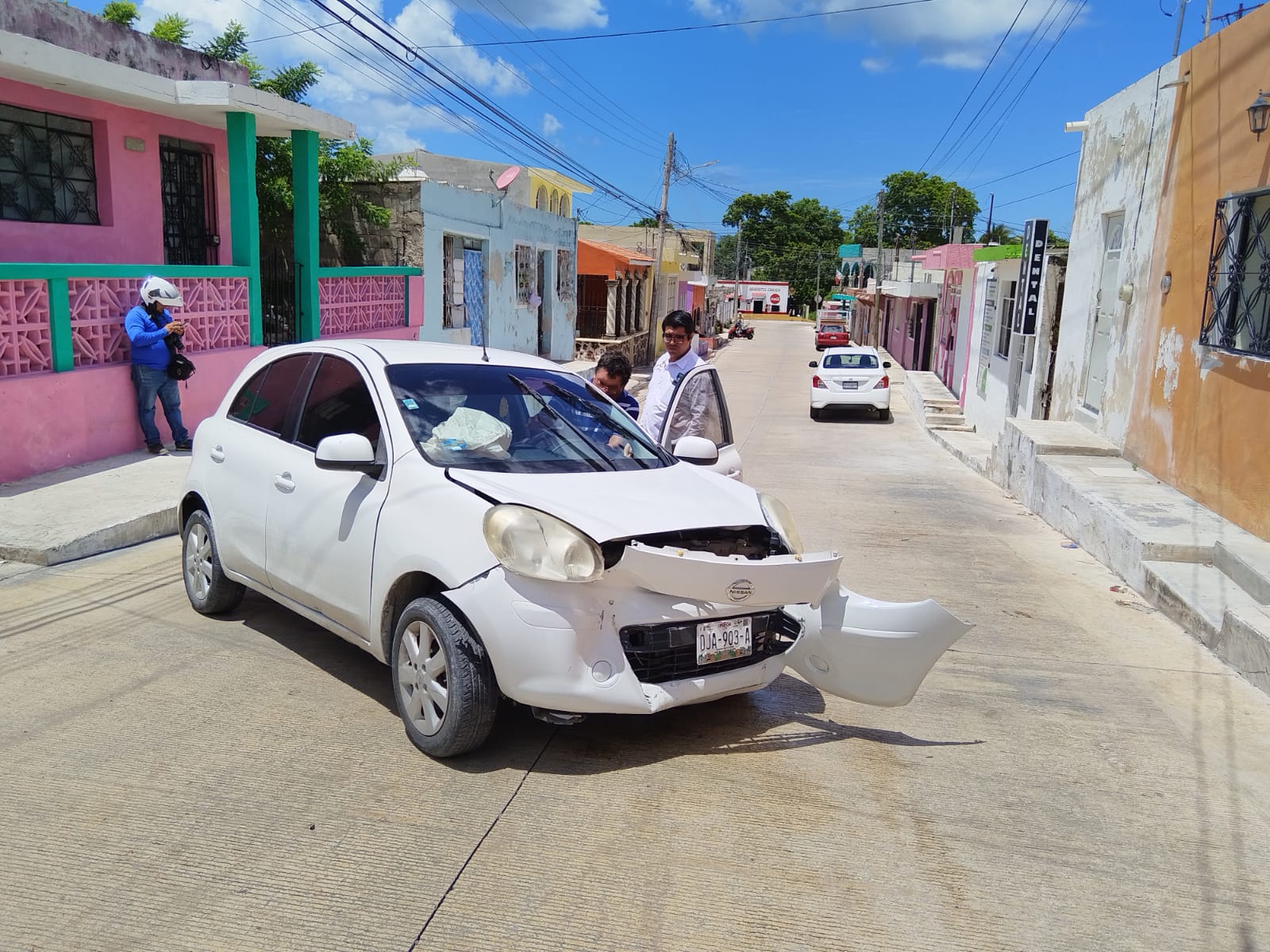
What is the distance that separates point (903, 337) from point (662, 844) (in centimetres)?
4476

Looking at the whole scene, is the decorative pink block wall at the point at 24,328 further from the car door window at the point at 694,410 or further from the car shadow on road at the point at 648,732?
the car door window at the point at 694,410

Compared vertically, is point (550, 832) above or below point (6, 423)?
below

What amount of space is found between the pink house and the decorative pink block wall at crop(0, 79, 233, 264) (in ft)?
0.06

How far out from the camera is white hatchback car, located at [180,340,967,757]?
3695mm

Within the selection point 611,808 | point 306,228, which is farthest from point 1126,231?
point 306,228

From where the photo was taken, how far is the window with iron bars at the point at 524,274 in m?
22.4

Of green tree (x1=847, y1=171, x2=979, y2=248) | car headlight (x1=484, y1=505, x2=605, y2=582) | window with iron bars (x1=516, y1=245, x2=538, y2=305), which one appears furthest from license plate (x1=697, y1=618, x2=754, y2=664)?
green tree (x1=847, y1=171, x2=979, y2=248)

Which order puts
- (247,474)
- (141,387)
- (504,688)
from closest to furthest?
1. (504,688)
2. (247,474)
3. (141,387)

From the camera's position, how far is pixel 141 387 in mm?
9773

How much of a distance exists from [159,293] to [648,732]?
7794 mm

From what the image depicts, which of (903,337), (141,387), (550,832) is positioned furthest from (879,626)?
(903,337)

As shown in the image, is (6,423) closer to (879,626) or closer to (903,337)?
(879,626)

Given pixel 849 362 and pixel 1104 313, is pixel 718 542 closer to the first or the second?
pixel 1104 313

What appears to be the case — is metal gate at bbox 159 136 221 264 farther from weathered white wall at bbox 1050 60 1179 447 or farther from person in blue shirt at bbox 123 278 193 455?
weathered white wall at bbox 1050 60 1179 447
